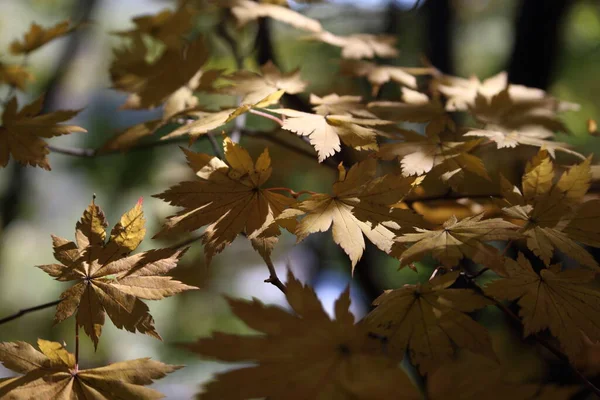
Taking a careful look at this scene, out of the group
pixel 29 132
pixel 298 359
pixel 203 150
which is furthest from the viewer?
pixel 203 150


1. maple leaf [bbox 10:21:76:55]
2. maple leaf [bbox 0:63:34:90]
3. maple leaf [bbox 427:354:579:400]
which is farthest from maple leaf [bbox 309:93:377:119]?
maple leaf [bbox 0:63:34:90]

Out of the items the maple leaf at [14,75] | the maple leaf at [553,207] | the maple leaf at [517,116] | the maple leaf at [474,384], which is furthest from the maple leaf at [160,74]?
the maple leaf at [474,384]

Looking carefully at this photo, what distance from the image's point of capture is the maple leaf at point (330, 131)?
91 centimetres

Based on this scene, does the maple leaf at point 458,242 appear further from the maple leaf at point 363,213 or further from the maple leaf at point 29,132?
the maple leaf at point 29,132

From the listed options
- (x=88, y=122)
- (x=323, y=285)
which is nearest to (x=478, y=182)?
(x=323, y=285)

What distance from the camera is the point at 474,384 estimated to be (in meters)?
0.68

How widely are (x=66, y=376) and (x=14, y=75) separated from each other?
1.14 meters

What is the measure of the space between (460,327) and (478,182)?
657 millimetres

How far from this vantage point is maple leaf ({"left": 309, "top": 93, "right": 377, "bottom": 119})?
105cm

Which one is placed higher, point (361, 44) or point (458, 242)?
point (361, 44)

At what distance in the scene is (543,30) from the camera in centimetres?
201

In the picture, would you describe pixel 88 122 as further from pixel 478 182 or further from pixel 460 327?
pixel 460 327

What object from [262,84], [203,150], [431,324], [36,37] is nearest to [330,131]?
[262,84]

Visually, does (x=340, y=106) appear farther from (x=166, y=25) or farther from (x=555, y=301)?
(x=166, y=25)
